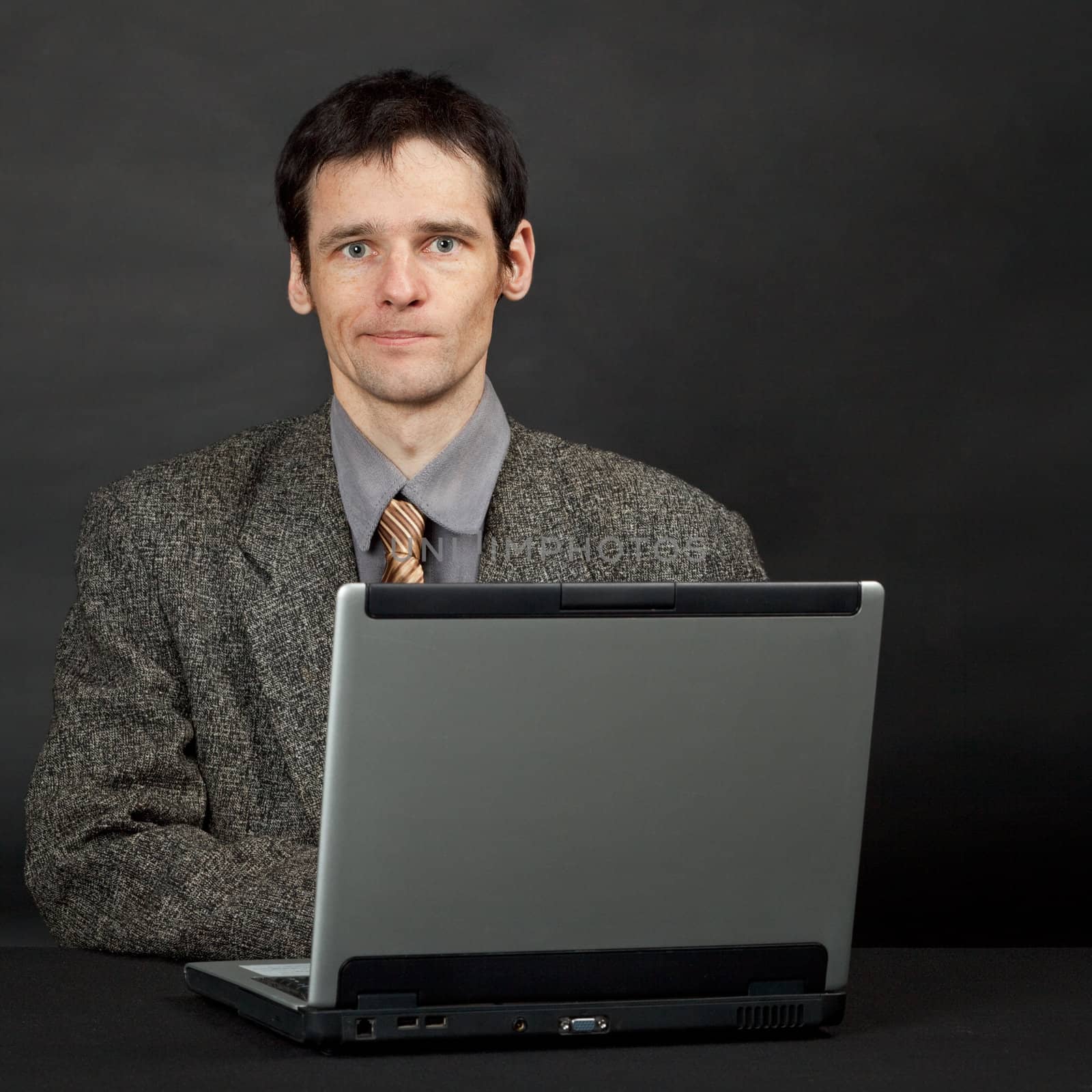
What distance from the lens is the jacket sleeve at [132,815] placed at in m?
1.95

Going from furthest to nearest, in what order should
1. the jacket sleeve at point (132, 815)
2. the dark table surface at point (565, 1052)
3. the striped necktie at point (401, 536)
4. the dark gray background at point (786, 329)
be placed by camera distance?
the dark gray background at point (786, 329) → the striped necktie at point (401, 536) → the jacket sleeve at point (132, 815) → the dark table surface at point (565, 1052)

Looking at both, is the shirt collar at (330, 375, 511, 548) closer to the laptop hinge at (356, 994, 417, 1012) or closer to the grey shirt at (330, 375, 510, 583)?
the grey shirt at (330, 375, 510, 583)

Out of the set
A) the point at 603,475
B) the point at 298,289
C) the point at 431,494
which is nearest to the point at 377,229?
the point at 298,289

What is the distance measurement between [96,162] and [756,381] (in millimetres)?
1365

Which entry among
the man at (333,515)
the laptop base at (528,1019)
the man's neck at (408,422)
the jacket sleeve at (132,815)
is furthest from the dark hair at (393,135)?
the laptop base at (528,1019)

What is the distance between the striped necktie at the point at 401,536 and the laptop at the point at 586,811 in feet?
3.31

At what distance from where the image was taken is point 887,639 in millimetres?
3822

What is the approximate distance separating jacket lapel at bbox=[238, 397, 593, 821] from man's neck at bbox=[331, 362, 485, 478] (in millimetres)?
68

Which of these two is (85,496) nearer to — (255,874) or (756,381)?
(756,381)

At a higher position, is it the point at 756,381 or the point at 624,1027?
the point at 756,381

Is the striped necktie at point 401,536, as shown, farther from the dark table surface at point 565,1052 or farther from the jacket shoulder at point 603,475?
the dark table surface at point 565,1052

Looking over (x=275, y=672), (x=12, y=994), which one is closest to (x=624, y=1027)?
(x=12, y=994)

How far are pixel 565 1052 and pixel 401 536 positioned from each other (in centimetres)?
114

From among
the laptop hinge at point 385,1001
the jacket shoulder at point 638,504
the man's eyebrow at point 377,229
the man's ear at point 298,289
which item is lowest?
the laptop hinge at point 385,1001
